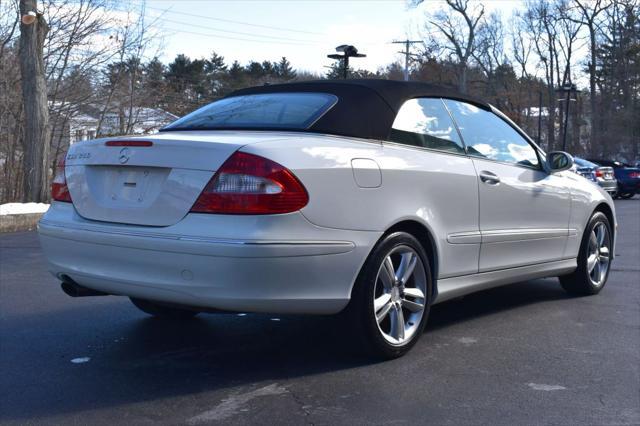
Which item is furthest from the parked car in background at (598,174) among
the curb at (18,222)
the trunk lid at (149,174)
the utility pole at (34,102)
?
the trunk lid at (149,174)

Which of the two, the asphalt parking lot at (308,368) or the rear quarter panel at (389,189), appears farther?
the rear quarter panel at (389,189)

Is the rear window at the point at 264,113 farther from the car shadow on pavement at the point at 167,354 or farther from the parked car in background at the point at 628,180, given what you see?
the parked car in background at the point at 628,180

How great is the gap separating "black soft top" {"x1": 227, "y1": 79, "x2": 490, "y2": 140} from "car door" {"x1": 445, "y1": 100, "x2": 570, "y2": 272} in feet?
1.49

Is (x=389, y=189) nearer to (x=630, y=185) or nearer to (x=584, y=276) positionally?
(x=584, y=276)

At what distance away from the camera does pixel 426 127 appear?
512 cm

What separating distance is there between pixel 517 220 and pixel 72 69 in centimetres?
2060

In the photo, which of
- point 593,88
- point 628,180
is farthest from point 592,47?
point 628,180

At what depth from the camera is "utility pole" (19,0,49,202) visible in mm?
16203

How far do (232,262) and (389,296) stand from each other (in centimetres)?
109

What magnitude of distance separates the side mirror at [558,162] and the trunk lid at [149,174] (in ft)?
8.96

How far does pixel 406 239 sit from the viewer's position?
15.0ft

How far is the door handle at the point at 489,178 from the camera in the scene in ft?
17.4

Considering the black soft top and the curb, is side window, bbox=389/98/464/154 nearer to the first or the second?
the black soft top

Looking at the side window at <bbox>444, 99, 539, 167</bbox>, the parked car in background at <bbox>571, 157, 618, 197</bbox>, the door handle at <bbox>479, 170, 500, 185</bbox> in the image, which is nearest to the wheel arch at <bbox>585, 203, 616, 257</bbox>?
the side window at <bbox>444, 99, 539, 167</bbox>
